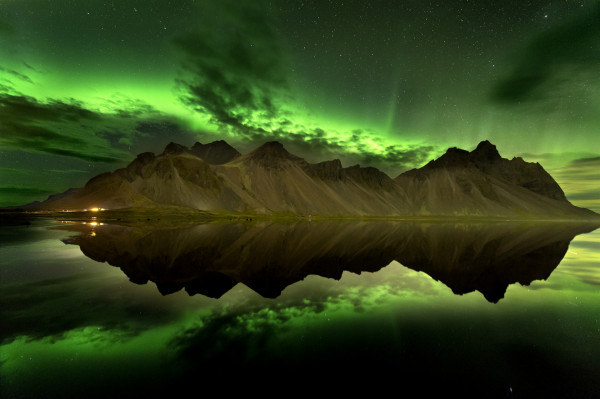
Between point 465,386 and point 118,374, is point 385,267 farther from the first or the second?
point 118,374

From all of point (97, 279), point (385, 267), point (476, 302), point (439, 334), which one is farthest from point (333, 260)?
point (97, 279)

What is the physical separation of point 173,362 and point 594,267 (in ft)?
116

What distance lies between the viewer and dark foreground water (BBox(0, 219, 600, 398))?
24.0 feet

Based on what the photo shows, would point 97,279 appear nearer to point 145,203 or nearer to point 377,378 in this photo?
point 377,378

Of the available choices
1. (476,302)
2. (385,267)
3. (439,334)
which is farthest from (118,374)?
(385,267)

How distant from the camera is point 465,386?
722 cm

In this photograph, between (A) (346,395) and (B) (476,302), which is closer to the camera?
(A) (346,395)

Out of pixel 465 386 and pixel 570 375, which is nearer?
pixel 465 386

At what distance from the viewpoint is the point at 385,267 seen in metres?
24.5

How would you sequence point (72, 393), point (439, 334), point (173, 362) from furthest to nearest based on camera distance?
point (439, 334)
point (173, 362)
point (72, 393)

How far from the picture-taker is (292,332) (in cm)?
1058

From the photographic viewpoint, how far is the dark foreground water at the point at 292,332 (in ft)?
24.0

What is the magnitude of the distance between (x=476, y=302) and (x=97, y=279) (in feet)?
74.5

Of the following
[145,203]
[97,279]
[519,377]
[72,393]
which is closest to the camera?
[72,393]
